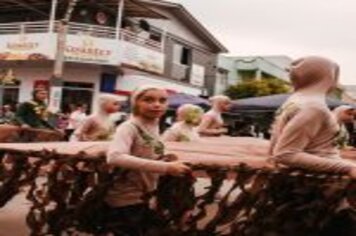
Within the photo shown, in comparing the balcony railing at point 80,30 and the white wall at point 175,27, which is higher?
the white wall at point 175,27

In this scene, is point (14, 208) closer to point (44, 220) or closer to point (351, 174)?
point (44, 220)

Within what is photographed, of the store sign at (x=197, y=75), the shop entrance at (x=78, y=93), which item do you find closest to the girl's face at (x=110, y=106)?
the shop entrance at (x=78, y=93)

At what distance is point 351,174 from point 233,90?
3473 cm

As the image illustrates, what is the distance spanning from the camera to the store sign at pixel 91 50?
27844 mm

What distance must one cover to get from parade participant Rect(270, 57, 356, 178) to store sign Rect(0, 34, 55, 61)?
24587mm

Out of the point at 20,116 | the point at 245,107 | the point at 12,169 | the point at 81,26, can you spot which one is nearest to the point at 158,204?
the point at 12,169

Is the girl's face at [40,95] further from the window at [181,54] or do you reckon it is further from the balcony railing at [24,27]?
the window at [181,54]

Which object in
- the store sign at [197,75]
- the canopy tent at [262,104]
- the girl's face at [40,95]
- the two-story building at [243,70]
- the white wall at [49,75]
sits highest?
the two-story building at [243,70]

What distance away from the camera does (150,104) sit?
413cm

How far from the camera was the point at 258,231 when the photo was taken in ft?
11.5

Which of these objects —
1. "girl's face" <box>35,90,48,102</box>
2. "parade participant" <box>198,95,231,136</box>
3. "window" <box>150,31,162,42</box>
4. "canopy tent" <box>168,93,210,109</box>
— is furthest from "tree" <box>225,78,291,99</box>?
"girl's face" <box>35,90,48,102</box>

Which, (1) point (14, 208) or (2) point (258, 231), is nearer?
(2) point (258, 231)

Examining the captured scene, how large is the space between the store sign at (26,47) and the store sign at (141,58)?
2.51 m

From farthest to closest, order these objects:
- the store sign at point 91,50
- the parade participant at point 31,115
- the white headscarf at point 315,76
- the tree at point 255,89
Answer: the tree at point 255,89 < the store sign at point 91,50 < the parade participant at point 31,115 < the white headscarf at point 315,76
